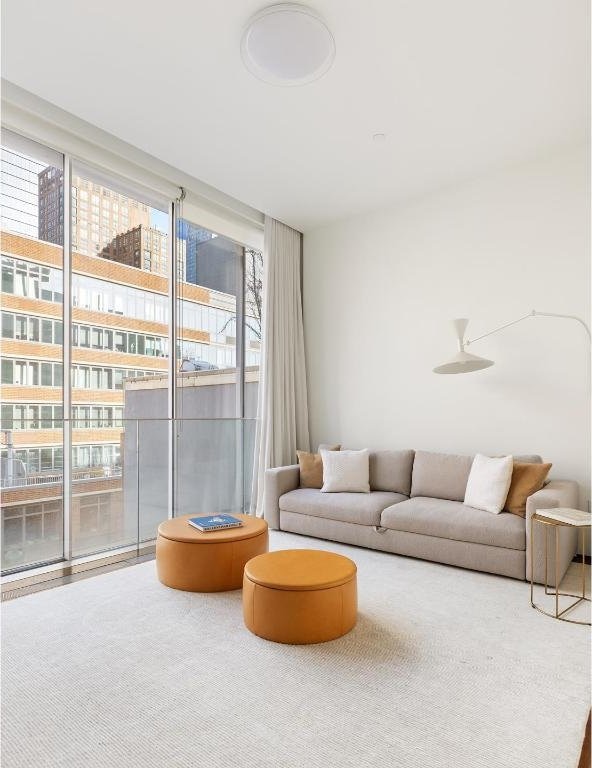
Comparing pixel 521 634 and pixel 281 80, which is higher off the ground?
pixel 281 80

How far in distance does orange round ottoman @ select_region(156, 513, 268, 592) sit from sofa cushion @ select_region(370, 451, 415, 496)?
1624 mm

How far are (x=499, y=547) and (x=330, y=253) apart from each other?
3233 mm

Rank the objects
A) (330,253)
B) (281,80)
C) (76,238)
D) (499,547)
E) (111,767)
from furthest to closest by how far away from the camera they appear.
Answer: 1. (330,253)
2. (76,238)
3. (499,547)
4. (281,80)
5. (111,767)

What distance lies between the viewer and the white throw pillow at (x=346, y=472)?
4.22 meters

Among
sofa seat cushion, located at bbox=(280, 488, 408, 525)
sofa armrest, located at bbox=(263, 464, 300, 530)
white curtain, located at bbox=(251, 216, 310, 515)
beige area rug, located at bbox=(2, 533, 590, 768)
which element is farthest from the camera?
white curtain, located at bbox=(251, 216, 310, 515)

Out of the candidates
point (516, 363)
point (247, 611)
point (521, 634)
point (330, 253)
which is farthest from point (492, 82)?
point (247, 611)

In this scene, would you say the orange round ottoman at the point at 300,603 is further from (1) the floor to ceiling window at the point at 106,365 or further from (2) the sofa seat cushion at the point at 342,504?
(1) the floor to ceiling window at the point at 106,365

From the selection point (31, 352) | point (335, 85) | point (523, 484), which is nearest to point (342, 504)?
point (523, 484)

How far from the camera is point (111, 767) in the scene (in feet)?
4.96

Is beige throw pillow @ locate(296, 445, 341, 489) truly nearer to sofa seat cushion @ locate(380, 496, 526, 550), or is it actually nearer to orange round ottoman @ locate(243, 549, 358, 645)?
sofa seat cushion @ locate(380, 496, 526, 550)

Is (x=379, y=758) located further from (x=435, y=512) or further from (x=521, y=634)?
(x=435, y=512)

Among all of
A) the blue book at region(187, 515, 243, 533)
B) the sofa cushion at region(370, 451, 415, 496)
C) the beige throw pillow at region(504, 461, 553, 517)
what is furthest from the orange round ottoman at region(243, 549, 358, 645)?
the sofa cushion at region(370, 451, 415, 496)

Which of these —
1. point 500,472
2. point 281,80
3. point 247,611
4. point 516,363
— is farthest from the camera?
point 516,363

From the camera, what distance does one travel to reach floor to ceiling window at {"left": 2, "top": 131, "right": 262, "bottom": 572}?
328cm
